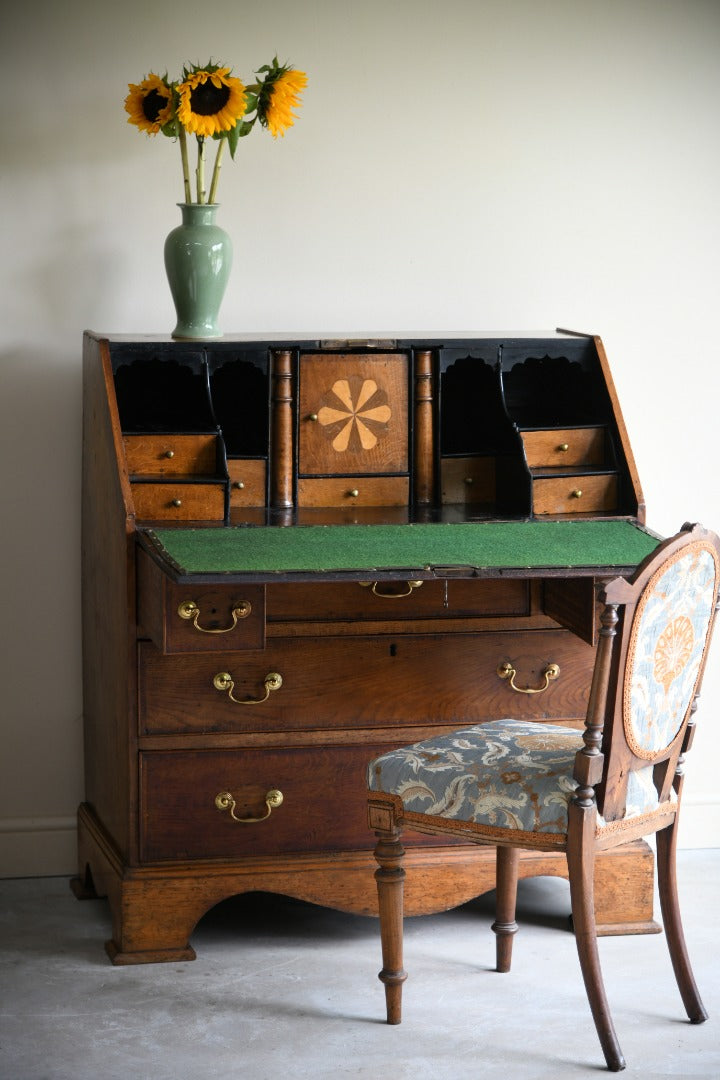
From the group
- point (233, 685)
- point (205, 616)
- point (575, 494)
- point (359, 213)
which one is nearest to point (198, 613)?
point (205, 616)

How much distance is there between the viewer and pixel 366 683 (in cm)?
311

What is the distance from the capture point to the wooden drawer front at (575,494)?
3.24m

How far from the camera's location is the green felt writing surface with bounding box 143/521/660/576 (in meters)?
2.72

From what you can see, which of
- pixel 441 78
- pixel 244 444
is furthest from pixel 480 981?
pixel 441 78

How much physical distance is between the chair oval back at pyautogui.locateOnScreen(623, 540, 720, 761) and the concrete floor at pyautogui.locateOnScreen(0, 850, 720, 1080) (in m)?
0.59

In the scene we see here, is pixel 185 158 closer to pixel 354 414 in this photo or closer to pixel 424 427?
pixel 354 414

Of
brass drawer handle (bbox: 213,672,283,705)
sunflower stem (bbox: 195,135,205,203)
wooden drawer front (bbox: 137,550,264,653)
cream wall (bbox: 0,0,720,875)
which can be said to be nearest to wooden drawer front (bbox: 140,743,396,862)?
brass drawer handle (bbox: 213,672,283,705)

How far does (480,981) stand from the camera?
2973 mm

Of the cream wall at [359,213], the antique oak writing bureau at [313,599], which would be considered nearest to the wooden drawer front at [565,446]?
the antique oak writing bureau at [313,599]

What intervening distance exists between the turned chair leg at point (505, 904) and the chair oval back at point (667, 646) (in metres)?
0.53

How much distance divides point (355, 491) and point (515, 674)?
56cm

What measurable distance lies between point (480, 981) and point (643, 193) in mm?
2041

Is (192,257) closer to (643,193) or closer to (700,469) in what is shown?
(643,193)

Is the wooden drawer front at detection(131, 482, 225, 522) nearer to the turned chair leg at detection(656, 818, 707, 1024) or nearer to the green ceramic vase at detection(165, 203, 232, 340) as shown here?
the green ceramic vase at detection(165, 203, 232, 340)
